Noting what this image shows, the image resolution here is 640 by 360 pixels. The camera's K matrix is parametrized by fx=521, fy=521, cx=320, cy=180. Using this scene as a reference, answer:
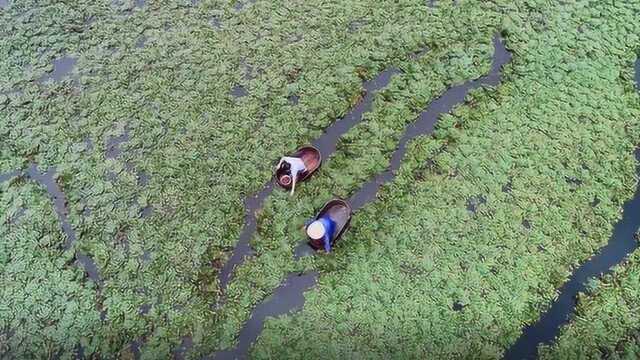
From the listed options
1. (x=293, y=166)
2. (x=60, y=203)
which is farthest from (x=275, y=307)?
(x=60, y=203)

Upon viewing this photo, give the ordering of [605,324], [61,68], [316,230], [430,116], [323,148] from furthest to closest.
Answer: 1. [61,68]
2. [430,116]
3. [323,148]
4. [316,230]
5. [605,324]

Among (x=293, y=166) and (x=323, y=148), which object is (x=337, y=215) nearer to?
(x=293, y=166)

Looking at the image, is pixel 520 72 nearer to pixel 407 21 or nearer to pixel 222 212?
pixel 407 21

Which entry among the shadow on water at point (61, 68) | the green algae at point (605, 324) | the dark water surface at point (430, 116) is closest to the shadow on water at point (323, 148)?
the dark water surface at point (430, 116)

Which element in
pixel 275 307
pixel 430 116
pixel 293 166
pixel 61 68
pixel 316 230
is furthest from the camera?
pixel 61 68

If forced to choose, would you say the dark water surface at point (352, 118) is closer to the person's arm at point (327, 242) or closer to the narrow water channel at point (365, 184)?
the narrow water channel at point (365, 184)

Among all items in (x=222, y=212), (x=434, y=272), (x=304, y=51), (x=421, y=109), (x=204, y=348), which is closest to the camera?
(x=204, y=348)

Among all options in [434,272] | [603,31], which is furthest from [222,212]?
[603,31]
